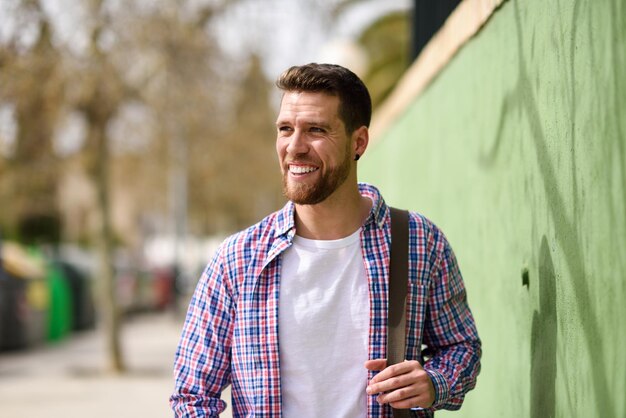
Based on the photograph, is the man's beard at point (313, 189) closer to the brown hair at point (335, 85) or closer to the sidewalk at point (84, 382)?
the brown hair at point (335, 85)

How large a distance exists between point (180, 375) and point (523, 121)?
1351 mm

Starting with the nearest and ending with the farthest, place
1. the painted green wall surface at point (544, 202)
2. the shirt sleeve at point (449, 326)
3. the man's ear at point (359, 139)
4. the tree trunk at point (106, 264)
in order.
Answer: the painted green wall surface at point (544, 202) → the shirt sleeve at point (449, 326) → the man's ear at point (359, 139) → the tree trunk at point (106, 264)

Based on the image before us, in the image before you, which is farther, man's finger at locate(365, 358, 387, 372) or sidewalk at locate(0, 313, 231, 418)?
sidewalk at locate(0, 313, 231, 418)

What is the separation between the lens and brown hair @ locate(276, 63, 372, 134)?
9.19 feet

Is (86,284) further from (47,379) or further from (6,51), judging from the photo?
(6,51)

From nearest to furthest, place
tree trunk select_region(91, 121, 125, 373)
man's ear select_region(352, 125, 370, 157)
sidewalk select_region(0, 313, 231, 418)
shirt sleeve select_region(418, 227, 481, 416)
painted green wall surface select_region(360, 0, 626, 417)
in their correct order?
painted green wall surface select_region(360, 0, 626, 417) < shirt sleeve select_region(418, 227, 481, 416) < man's ear select_region(352, 125, 370, 157) < sidewalk select_region(0, 313, 231, 418) < tree trunk select_region(91, 121, 125, 373)

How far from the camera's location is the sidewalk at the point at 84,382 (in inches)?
436

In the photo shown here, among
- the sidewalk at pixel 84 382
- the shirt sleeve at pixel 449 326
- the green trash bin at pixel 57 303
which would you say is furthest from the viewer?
the green trash bin at pixel 57 303

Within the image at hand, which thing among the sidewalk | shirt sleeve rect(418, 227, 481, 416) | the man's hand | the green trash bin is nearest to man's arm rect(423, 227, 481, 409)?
shirt sleeve rect(418, 227, 481, 416)

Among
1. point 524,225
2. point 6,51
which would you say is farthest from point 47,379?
point 524,225

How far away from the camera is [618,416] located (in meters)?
2.28

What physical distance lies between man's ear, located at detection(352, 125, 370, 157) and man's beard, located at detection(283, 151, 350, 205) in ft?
0.38

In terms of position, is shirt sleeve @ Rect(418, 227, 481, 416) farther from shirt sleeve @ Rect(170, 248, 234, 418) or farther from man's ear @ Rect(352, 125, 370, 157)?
shirt sleeve @ Rect(170, 248, 234, 418)

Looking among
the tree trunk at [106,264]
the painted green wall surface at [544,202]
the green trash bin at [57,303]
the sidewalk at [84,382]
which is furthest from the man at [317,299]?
the green trash bin at [57,303]
